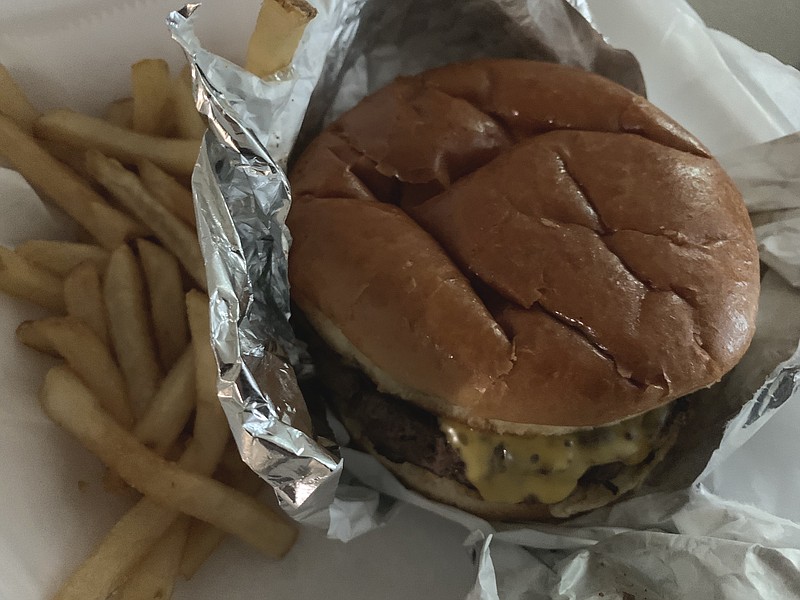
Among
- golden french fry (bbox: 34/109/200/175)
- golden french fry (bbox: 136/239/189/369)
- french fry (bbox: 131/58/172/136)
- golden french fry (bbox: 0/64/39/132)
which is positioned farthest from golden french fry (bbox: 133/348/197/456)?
golden french fry (bbox: 0/64/39/132)

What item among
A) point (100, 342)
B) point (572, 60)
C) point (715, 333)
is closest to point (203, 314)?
point (100, 342)

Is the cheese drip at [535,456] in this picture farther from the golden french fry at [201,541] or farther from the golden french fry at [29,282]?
the golden french fry at [29,282]

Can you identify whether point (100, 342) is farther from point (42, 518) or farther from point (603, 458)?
point (603, 458)

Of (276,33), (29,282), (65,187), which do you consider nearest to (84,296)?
(29,282)

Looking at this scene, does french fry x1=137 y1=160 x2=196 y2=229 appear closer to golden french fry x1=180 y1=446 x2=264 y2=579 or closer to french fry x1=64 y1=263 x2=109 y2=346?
french fry x1=64 y1=263 x2=109 y2=346

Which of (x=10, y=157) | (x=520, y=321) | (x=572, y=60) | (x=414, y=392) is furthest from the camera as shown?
(x=572, y=60)
